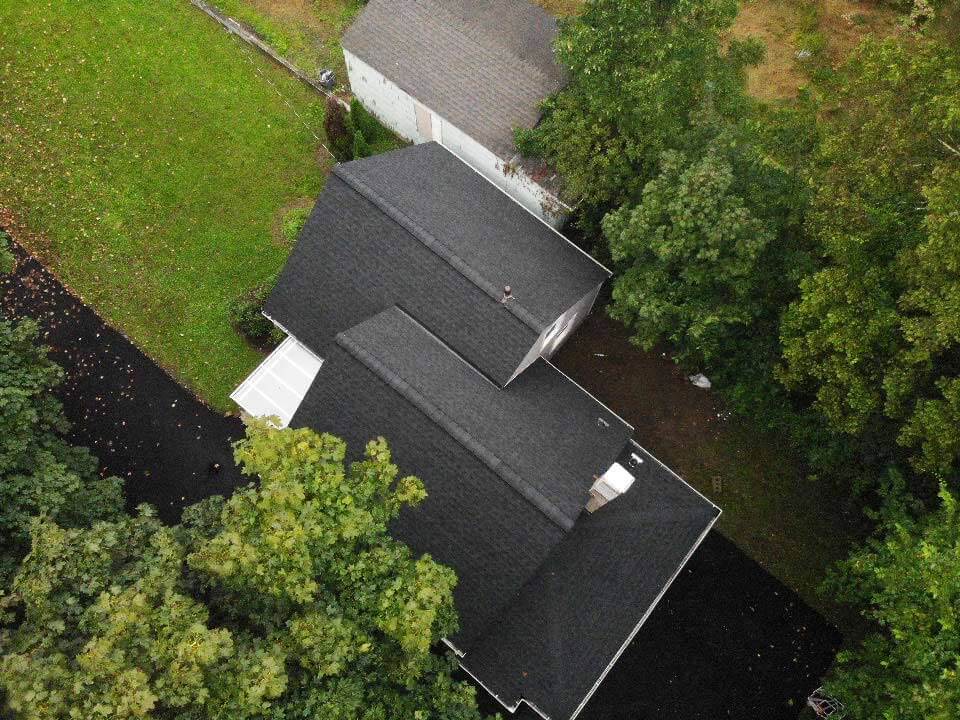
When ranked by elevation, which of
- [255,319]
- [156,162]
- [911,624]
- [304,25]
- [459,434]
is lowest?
[255,319]

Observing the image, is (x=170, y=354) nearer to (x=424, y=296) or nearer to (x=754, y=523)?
(x=424, y=296)

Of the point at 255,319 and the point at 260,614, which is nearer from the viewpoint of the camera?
the point at 260,614

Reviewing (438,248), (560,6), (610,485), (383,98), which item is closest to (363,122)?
(383,98)

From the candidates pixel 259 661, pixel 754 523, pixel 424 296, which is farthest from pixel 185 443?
pixel 754 523

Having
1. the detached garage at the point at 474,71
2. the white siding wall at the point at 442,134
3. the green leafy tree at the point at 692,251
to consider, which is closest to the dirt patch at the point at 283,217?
the white siding wall at the point at 442,134

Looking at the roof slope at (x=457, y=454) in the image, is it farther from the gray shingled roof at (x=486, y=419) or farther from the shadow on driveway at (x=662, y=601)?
the shadow on driveway at (x=662, y=601)

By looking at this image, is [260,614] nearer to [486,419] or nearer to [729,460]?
[486,419]

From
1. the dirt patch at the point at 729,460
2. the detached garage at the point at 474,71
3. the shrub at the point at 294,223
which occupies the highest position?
the detached garage at the point at 474,71
